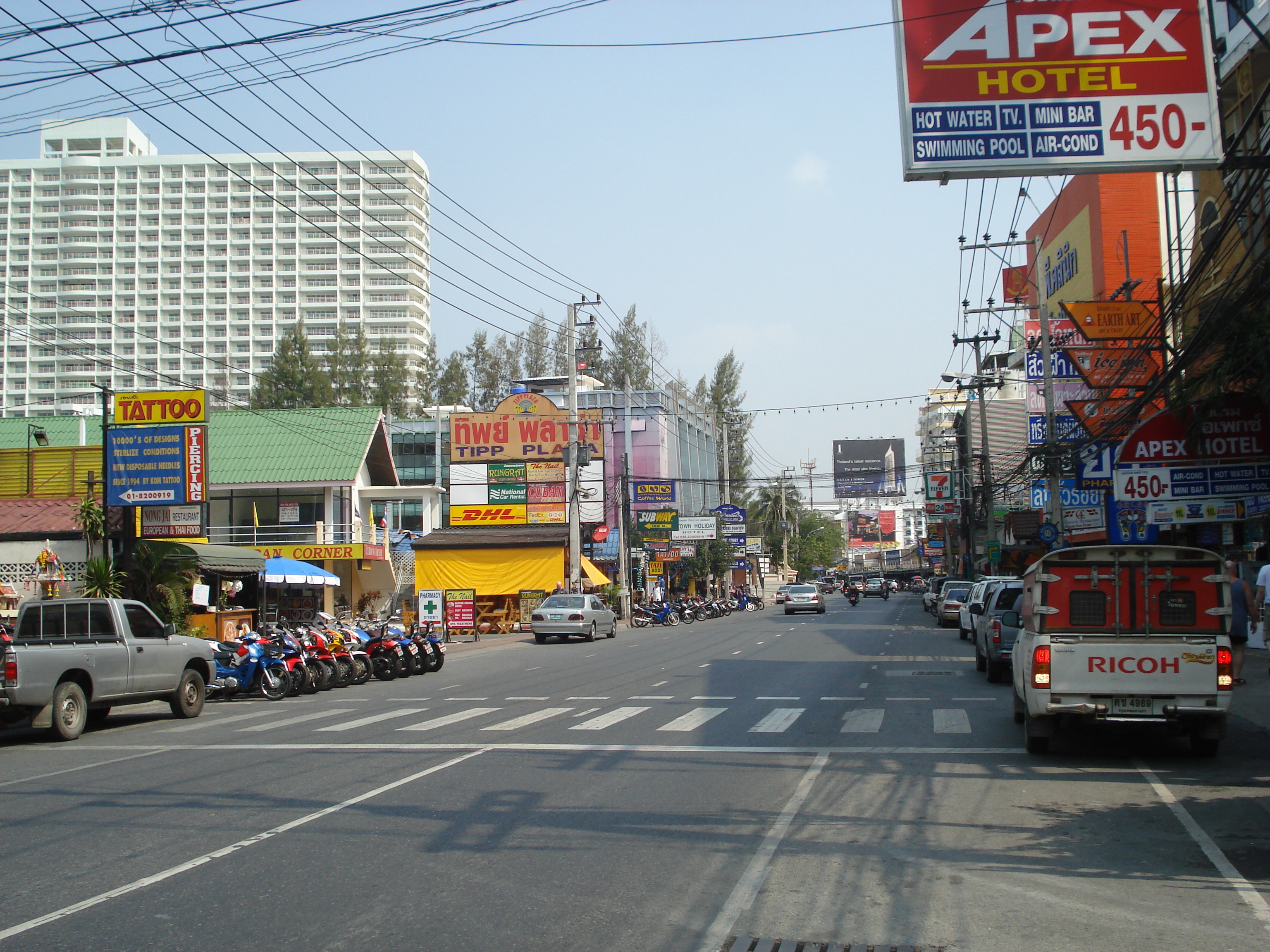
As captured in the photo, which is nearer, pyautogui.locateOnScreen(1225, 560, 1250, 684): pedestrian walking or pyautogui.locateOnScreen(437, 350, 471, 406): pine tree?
pyautogui.locateOnScreen(1225, 560, 1250, 684): pedestrian walking

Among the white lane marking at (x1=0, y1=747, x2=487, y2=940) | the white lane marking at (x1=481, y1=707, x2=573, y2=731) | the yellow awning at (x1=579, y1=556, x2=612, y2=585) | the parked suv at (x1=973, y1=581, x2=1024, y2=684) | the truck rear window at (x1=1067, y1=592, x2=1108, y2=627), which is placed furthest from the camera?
the yellow awning at (x1=579, y1=556, x2=612, y2=585)

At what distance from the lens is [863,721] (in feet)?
48.3

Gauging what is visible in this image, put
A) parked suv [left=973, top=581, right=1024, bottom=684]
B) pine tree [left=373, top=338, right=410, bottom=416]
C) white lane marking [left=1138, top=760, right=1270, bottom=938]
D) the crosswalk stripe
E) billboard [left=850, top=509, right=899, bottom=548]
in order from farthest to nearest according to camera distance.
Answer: billboard [left=850, top=509, right=899, bottom=548] < pine tree [left=373, top=338, right=410, bottom=416] < parked suv [left=973, top=581, right=1024, bottom=684] < the crosswalk stripe < white lane marking [left=1138, top=760, right=1270, bottom=938]

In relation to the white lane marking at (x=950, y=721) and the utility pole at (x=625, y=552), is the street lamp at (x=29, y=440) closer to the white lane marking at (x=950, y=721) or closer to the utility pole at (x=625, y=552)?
the utility pole at (x=625, y=552)

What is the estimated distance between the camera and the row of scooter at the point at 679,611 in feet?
168

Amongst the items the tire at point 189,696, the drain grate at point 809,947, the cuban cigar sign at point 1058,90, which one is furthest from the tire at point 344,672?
the drain grate at point 809,947

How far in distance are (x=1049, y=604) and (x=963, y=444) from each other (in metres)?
60.0

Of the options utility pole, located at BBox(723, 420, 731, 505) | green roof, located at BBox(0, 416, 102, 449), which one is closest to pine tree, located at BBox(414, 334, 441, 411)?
utility pole, located at BBox(723, 420, 731, 505)

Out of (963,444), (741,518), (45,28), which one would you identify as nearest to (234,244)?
(741,518)

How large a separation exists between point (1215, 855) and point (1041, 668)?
364 cm

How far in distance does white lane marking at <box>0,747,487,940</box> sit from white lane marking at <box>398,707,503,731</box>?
150 inches

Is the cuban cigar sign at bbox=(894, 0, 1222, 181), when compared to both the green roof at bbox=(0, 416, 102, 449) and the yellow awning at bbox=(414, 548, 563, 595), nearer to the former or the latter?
the yellow awning at bbox=(414, 548, 563, 595)

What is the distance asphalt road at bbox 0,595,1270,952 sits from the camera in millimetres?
5867

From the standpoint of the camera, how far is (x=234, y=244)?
13462 cm
